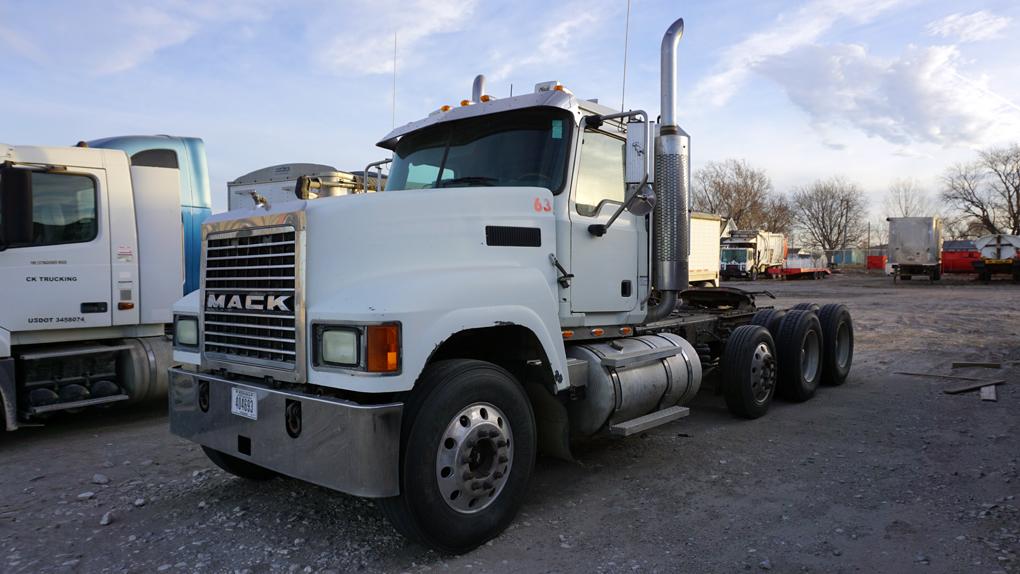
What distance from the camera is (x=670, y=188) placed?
577 cm

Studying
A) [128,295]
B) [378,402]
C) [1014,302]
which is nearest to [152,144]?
[128,295]

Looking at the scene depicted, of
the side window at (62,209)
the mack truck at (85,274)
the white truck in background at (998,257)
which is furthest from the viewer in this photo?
the white truck in background at (998,257)

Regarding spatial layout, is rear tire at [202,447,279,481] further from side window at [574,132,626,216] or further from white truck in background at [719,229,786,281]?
white truck in background at [719,229,786,281]

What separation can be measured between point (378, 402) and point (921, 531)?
3312mm

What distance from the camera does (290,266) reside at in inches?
151

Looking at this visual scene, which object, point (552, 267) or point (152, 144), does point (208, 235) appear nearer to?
point (552, 267)

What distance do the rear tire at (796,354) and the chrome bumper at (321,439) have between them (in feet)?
→ 18.6

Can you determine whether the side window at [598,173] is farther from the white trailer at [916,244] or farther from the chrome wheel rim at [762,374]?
the white trailer at [916,244]

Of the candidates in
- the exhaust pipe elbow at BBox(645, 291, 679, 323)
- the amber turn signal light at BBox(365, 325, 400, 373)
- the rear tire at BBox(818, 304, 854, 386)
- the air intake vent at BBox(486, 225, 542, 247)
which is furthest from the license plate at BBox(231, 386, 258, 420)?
the rear tire at BBox(818, 304, 854, 386)

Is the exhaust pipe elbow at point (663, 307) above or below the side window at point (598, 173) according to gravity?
below

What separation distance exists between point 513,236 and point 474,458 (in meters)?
1.42

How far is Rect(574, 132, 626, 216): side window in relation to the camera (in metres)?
5.10

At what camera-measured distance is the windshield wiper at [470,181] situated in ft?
15.9

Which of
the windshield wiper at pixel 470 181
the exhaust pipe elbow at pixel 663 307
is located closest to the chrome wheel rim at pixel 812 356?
the exhaust pipe elbow at pixel 663 307
